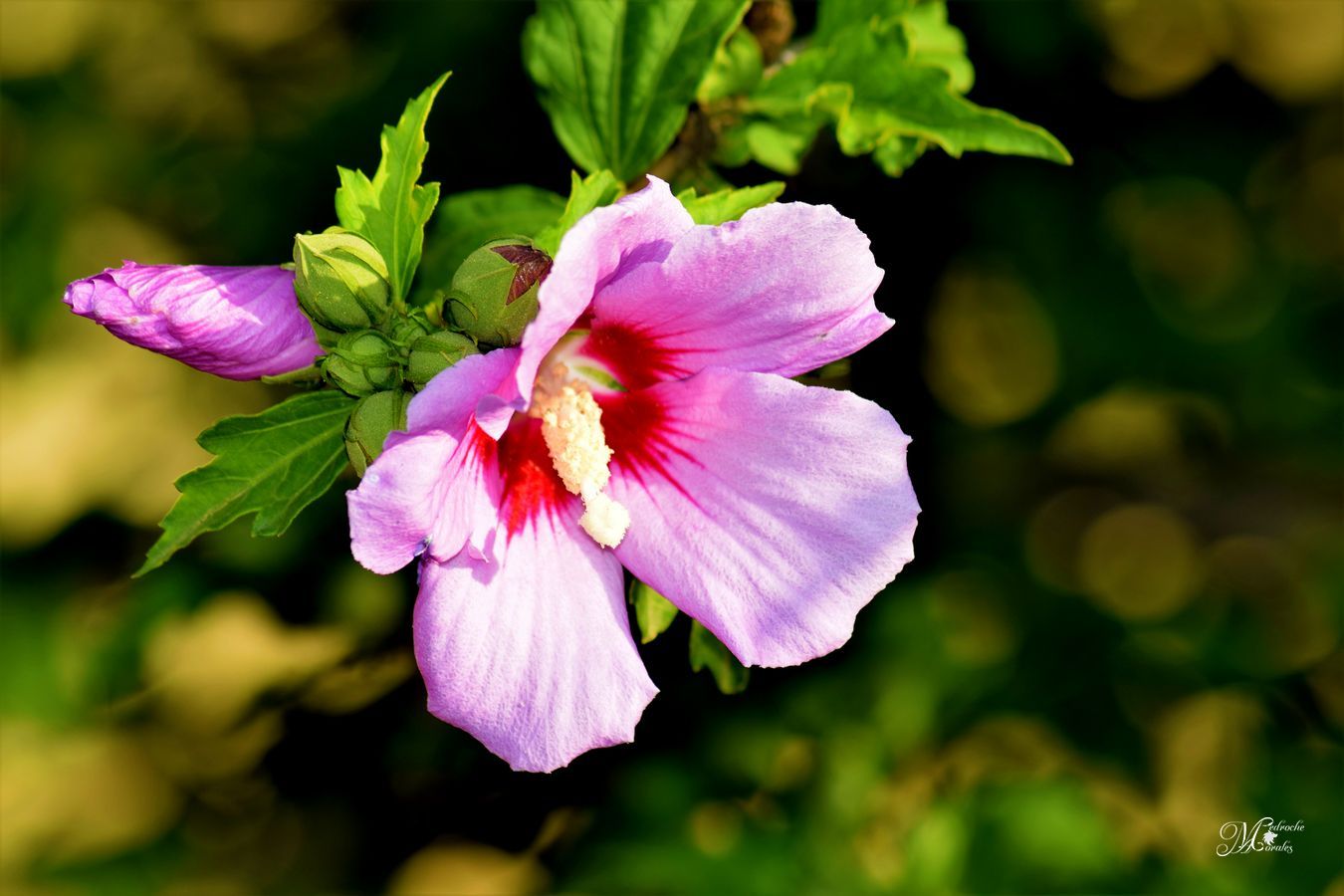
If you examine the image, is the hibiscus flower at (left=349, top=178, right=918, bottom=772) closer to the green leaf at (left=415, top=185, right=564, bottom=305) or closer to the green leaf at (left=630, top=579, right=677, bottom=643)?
the green leaf at (left=630, top=579, right=677, bottom=643)

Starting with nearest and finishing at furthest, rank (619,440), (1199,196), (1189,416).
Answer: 1. (619,440)
2. (1199,196)
3. (1189,416)

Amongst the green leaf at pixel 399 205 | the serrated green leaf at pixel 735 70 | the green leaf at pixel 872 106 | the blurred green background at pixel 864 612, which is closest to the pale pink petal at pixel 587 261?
the green leaf at pixel 399 205

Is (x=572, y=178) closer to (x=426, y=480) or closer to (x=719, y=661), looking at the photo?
(x=426, y=480)

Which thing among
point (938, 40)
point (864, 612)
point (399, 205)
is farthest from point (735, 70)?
point (864, 612)

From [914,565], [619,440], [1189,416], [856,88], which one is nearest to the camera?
[619,440]

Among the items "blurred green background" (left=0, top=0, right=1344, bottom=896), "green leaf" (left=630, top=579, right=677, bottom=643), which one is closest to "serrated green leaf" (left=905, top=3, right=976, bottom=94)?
"blurred green background" (left=0, top=0, right=1344, bottom=896)

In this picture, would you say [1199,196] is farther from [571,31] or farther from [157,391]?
[157,391]

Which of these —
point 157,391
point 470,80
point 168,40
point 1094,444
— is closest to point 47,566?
point 157,391

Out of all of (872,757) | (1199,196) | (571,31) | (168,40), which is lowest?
(872,757)
